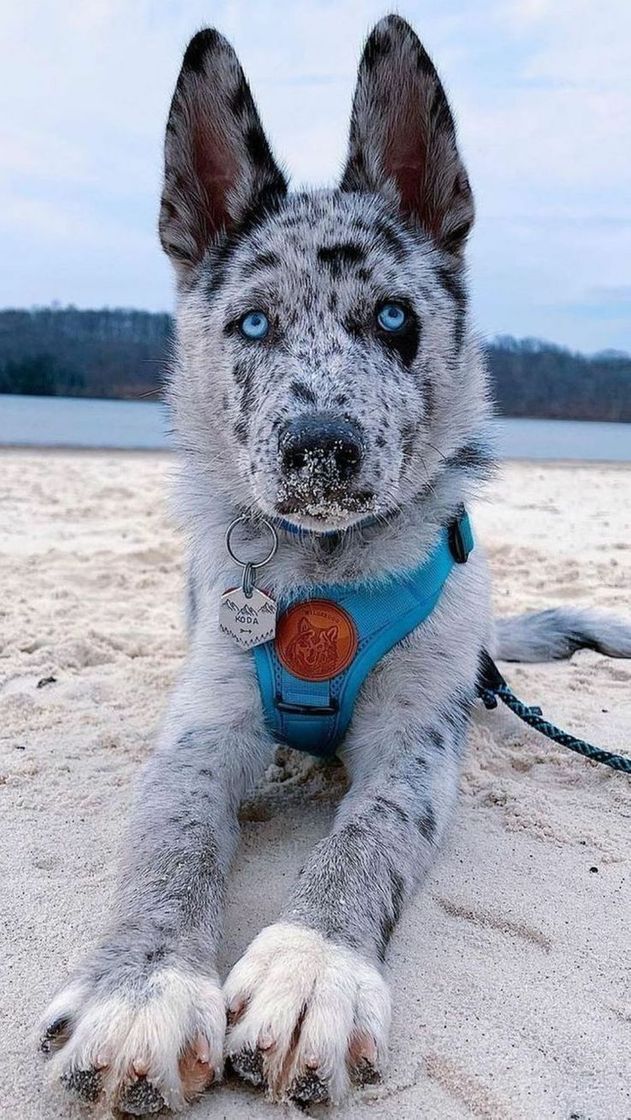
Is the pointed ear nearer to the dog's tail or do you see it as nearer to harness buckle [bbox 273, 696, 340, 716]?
harness buckle [bbox 273, 696, 340, 716]

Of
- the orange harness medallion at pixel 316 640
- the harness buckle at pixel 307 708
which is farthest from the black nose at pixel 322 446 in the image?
the harness buckle at pixel 307 708

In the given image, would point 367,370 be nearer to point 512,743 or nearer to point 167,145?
point 167,145

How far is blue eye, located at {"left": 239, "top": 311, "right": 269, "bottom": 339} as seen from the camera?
2.85 metres

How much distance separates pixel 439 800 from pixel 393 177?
203cm

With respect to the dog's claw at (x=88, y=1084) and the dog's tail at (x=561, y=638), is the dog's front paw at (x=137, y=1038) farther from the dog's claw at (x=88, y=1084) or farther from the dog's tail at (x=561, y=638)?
the dog's tail at (x=561, y=638)

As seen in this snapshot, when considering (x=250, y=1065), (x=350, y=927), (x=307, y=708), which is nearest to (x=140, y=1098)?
(x=250, y=1065)

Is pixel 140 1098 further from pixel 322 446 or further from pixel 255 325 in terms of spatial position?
pixel 255 325

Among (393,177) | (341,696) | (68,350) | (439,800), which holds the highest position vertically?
(393,177)

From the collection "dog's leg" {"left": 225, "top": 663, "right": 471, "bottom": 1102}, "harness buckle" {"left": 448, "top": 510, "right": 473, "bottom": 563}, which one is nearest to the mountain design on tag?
"dog's leg" {"left": 225, "top": 663, "right": 471, "bottom": 1102}

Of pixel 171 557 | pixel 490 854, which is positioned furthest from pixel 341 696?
pixel 171 557

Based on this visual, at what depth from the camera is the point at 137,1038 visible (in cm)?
166

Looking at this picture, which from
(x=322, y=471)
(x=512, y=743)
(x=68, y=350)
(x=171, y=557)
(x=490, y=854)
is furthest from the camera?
(x=68, y=350)

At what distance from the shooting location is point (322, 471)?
230 centimetres

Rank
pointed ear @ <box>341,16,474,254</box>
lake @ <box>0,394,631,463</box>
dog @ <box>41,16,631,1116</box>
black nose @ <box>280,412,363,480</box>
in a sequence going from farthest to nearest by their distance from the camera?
lake @ <box>0,394,631,463</box> < pointed ear @ <box>341,16,474,254</box> < black nose @ <box>280,412,363,480</box> < dog @ <box>41,16,631,1116</box>
